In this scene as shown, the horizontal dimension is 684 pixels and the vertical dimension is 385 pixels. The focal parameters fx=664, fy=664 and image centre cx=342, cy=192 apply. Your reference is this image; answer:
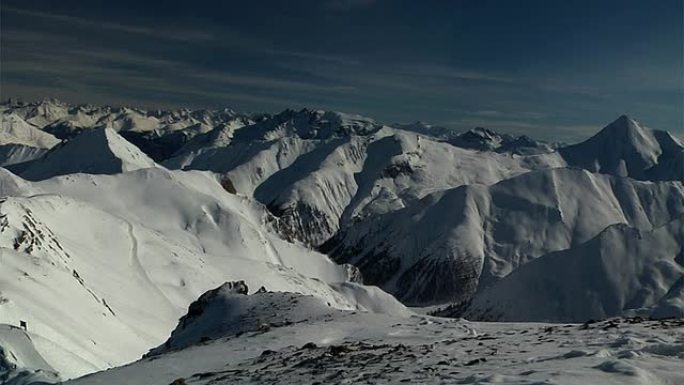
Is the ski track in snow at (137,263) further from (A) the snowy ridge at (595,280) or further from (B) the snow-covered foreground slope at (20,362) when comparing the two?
(A) the snowy ridge at (595,280)

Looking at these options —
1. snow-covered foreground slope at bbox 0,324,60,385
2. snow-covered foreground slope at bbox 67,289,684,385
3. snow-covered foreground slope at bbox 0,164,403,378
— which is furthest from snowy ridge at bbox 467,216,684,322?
snow-covered foreground slope at bbox 0,324,60,385

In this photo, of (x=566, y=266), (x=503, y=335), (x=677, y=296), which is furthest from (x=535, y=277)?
(x=503, y=335)

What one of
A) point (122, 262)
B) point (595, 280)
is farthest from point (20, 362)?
point (595, 280)

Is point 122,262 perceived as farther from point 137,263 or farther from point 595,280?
point 595,280

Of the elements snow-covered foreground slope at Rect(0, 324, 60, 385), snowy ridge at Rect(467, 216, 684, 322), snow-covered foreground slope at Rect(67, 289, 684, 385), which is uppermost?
snow-covered foreground slope at Rect(67, 289, 684, 385)

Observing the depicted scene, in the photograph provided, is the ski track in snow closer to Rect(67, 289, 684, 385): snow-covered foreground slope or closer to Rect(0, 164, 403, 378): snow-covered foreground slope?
Rect(0, 164, 403, 378): snow-covered foreground slope

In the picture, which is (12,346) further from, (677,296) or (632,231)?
(632,231)
